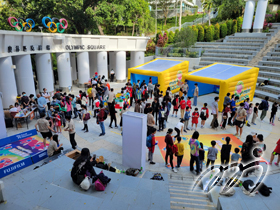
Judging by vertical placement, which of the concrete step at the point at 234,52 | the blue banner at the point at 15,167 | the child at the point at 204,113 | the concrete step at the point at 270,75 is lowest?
the blue banner at the point at 15,167

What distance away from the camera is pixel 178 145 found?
21.5ft

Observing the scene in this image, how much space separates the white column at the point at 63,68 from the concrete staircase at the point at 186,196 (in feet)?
43.5

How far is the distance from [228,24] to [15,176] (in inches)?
1184

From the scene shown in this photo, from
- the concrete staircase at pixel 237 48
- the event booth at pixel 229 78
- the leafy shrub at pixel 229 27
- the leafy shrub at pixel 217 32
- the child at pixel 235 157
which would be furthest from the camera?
the leafy shrub at pixel 229 27

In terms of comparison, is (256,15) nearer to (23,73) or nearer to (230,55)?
(230,55)

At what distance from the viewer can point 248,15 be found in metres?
25.1

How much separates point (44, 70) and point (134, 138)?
449 inches

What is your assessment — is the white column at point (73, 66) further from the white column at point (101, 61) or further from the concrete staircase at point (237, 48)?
the concrete staircase at point (237, 48)

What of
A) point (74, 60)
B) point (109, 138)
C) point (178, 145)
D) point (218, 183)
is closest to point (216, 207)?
point (218, 183)

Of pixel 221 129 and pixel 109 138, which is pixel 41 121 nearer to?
pixel 109 138

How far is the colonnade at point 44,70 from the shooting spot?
11531mm

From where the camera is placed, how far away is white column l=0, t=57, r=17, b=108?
11203mm

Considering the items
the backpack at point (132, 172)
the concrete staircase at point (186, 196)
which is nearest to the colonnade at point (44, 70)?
the backpack at point (132, 172)

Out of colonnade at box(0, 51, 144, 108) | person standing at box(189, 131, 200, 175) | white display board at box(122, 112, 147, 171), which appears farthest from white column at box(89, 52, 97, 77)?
person standing at box(189, 131, 200, 175)
